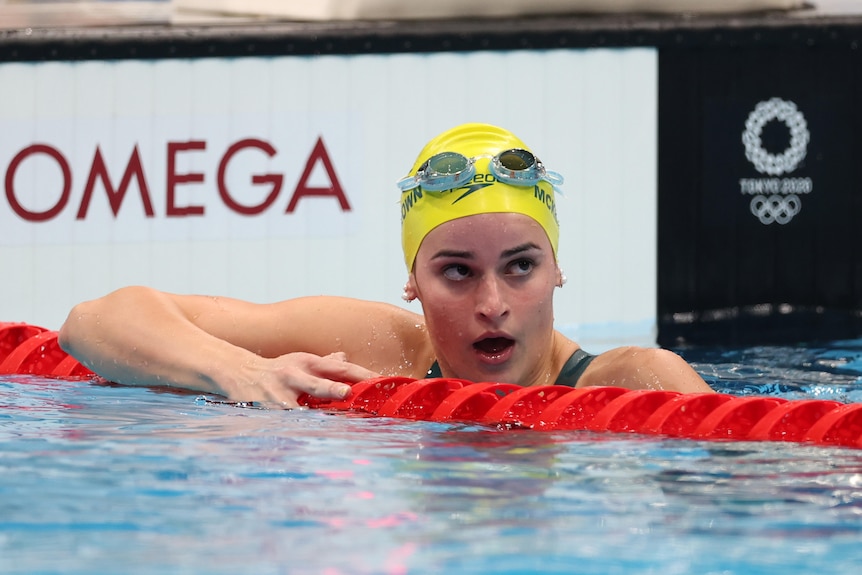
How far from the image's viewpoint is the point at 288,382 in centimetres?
299

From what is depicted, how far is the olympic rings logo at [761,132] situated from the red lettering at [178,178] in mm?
2627

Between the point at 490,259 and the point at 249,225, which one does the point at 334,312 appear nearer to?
the point at 490,259

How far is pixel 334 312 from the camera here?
3.49m

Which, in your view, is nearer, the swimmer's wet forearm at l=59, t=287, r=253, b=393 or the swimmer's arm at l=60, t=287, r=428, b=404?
the swimmer's arm at l=60, t=287, r=428, b=404

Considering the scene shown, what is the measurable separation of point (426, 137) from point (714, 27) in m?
1.48

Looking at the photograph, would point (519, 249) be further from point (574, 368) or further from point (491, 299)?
point (574, 368)

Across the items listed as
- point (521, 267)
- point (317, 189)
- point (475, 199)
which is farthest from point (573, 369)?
point (317, 189)

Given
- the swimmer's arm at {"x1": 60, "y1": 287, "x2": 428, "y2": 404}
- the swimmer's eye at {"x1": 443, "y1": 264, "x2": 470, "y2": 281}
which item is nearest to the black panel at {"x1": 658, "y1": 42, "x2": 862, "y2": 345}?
the swimmer's arm at {"x1": 60, "y1": 287, "x2": 428, "y2": 404}

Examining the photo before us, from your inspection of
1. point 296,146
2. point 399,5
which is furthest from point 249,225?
point 399,5

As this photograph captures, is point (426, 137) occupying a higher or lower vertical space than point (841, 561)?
higher

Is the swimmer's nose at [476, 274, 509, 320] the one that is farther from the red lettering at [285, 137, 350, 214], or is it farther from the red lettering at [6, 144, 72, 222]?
the red lettering at [6, 144, 72, 222]

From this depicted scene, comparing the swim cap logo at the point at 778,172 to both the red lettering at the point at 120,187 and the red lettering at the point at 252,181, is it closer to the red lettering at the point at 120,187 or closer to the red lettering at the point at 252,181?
the red lettering at the point at 252,181

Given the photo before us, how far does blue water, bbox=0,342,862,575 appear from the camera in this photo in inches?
68.8

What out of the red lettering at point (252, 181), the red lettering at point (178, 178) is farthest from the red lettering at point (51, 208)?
the red lettering at point (252, 181)
